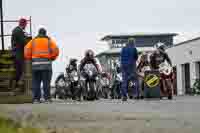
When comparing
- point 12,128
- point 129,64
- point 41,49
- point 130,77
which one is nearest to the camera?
point 12,128

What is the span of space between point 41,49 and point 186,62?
39232 mm

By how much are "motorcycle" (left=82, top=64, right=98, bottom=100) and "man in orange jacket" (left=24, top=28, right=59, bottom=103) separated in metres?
3.71

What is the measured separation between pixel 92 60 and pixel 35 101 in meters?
4.35

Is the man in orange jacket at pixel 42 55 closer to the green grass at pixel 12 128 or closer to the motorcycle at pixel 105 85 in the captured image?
the motorcycle at pixel 105 85

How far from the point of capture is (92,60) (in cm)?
2200

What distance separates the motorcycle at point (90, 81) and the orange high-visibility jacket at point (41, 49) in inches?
152

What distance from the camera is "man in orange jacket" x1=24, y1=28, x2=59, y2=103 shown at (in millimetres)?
17750

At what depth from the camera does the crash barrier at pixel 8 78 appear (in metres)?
17.8

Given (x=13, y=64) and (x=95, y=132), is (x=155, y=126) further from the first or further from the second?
(x=13, y=64)

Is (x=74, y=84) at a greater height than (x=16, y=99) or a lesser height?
greater

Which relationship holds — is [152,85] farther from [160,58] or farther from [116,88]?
[116,88]

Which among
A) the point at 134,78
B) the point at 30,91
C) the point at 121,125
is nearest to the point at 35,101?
the point at 30,91

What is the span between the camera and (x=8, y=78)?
18.1 meters

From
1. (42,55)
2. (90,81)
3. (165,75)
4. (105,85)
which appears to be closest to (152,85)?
(165,75)
